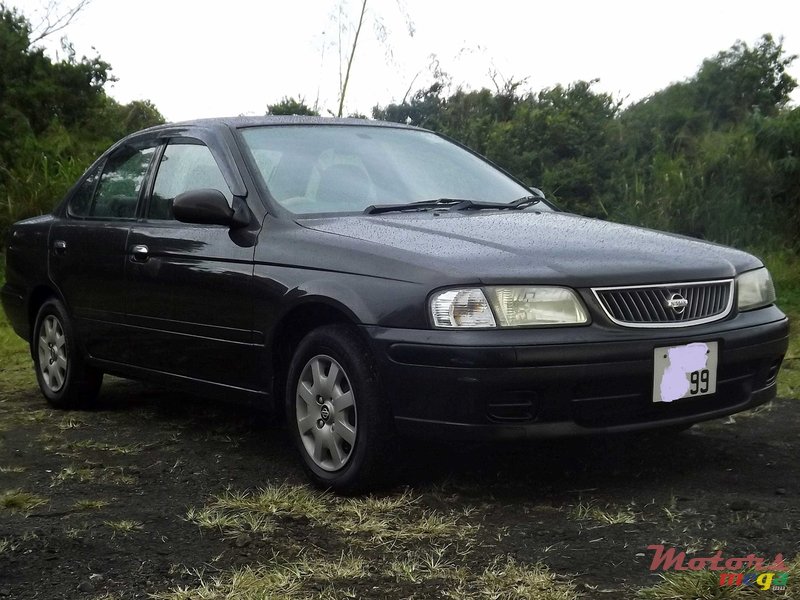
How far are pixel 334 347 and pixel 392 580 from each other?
1.10 meters

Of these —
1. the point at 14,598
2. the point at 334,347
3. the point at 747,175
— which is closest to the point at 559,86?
the point at 747,175

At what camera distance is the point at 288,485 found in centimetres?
Answer: 457

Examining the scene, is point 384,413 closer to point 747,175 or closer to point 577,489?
point 577,489

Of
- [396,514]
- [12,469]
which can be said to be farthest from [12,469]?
[396,514]

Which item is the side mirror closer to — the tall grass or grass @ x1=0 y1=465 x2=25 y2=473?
grass @ x1=0 y1=465 x2=25 y2=473

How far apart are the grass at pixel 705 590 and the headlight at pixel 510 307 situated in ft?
3.37

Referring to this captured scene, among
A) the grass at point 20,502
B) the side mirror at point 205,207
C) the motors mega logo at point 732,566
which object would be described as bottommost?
the grass at point 20,502

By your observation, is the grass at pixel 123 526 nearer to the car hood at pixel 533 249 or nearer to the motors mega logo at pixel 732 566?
the car hood at pixel 533 249

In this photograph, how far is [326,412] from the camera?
→ 4.39 m

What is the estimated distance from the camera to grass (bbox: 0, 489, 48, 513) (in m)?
4.37

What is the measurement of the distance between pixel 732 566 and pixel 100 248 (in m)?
3.63

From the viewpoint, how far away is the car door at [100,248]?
226 inches

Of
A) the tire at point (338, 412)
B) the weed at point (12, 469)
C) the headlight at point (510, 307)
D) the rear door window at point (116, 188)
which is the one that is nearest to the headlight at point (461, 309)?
the headlight at point (510, 307)

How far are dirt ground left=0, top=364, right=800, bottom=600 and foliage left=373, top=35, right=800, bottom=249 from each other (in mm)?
5573
